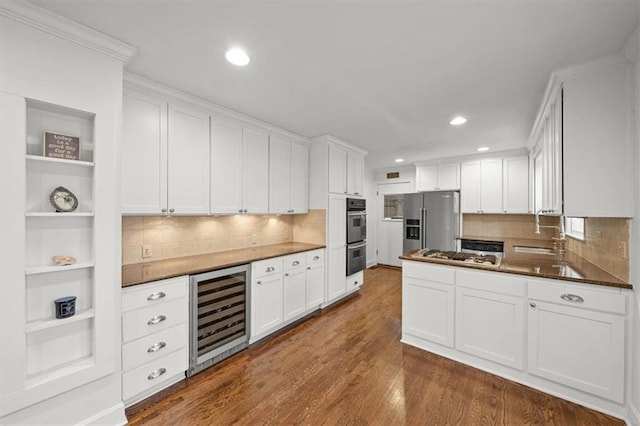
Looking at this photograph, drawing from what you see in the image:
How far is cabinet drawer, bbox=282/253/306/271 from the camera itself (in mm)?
3044

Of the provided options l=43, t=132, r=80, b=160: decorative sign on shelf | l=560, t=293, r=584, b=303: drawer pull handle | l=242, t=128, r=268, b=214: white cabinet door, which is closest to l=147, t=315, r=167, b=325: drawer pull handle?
l=43, t=132, r=80, b=160: decorative sign on shelf

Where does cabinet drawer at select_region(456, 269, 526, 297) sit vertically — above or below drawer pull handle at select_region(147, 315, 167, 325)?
above

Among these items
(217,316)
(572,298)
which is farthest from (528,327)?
(217,316)

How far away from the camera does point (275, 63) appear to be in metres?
1.88

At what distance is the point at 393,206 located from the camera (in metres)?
6.24

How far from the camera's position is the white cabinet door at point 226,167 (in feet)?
8.72

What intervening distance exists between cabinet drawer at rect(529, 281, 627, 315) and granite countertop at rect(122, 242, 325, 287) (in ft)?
7.69

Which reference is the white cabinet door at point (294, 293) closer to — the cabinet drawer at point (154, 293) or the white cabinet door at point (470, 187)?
the cabinet drawer at point (154, 293)

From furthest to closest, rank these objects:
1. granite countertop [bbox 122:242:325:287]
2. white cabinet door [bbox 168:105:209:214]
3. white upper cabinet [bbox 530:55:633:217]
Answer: white cabinet door [bbox 168:105:209:214] → granite countertop [bbox 122:242:325:287] → white upper cabinet [bbox 530:55:633:217]

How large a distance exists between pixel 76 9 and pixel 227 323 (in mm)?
2425

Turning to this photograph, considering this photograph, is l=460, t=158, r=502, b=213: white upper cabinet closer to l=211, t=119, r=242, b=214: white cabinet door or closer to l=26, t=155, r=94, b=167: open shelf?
l=211, t=119, r=242, b=214: white cabinet door

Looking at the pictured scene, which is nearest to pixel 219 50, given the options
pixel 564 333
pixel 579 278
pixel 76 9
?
pixel 76 9

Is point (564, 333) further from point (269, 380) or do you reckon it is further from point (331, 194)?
point (331, 194)

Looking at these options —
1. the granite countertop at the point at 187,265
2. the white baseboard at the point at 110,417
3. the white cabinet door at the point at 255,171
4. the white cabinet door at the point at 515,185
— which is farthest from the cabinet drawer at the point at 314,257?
the white cabinet door at the point at 515,185
